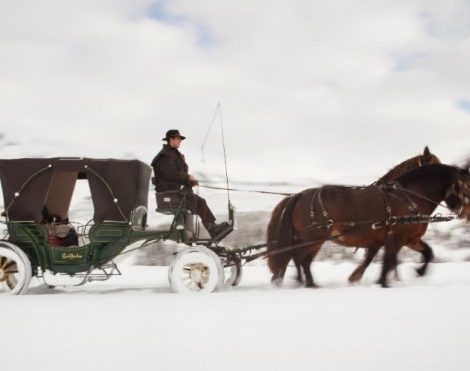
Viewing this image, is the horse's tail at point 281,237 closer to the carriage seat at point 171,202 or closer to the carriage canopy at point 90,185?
the carriage seat at point 171,202

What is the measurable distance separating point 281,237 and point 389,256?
4.60ft

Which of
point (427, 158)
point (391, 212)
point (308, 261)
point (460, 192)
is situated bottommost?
point (308, 261)

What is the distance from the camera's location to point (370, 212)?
8.20m

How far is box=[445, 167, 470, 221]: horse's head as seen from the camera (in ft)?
26.3

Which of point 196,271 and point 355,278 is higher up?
point 196,271

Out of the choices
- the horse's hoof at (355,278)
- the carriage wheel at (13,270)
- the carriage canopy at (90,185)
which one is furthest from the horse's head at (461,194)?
the carriage wheel at (13,270)

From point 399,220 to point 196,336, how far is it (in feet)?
14.0

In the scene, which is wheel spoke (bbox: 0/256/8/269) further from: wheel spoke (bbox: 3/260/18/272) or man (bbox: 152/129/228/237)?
man (bbox: 152/129/228/237)

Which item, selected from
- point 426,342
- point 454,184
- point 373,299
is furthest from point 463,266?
point 426,342

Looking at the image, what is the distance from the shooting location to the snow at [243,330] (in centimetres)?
369

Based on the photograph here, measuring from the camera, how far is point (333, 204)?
27.2 feet

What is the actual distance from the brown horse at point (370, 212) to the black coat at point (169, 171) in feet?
5.06

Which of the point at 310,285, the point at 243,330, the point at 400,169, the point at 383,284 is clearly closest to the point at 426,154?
the point at 400,169

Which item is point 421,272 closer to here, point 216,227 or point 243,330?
point 216,227
